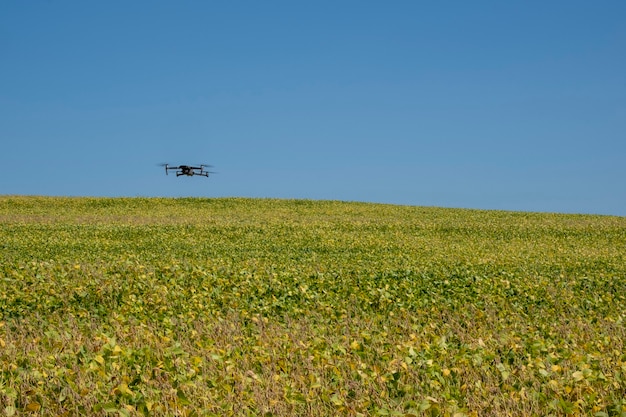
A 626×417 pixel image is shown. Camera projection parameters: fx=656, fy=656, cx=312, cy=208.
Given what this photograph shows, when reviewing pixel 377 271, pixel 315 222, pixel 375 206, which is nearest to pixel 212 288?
pixel 377 271

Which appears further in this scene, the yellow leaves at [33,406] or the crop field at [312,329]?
the crop field at [312,329]

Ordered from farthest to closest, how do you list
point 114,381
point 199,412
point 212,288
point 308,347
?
point 212,288 < point 308,347 < point 114,381 < point 199,412

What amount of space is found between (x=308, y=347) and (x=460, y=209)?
5725 centimetres

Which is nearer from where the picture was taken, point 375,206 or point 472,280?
point 472,280

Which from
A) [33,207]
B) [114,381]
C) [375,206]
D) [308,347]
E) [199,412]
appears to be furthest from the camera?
[375,206]

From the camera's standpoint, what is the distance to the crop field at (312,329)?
9242 millimetres

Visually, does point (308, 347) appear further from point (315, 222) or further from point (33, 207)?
point (33, 207)

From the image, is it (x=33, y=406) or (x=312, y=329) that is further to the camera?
(x=312, y=329)

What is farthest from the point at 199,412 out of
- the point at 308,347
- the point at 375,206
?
the point at 375,206

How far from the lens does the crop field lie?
9.24 m

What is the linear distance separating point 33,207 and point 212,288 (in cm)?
5012

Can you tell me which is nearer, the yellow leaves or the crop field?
the yellow leaves

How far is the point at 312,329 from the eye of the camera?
14.5 m

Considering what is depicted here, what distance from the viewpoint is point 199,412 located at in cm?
862
